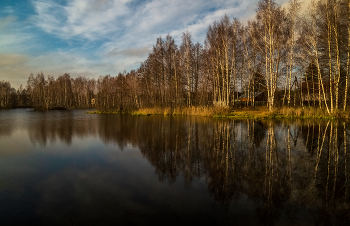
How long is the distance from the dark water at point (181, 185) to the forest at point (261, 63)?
15264mm

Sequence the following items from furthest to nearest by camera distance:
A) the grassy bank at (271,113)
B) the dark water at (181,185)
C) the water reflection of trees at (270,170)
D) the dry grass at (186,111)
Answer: the dry grass at (186,111), the grassy bank at (271,113), the water reflection of trees at (270,170), the dark water at (181,185)

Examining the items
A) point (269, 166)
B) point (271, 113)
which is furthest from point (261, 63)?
point (269, 166)

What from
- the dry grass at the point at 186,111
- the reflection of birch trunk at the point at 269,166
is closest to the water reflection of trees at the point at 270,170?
the reflection of birch trunk at the point at 269,166

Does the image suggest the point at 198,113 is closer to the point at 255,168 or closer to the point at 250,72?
the point at 250,72

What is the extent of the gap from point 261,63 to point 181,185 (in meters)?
27.4

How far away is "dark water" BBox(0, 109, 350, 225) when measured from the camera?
4109 millimetres

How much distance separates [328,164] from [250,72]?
27.4m

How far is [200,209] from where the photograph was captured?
4.35 metres

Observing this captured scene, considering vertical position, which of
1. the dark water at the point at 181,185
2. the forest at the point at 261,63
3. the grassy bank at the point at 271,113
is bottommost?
the dark water at the point at 181,185

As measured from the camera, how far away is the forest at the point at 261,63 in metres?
20.6

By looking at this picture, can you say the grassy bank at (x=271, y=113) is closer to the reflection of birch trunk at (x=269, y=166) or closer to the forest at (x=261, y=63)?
the forest at (x=261, y=63)

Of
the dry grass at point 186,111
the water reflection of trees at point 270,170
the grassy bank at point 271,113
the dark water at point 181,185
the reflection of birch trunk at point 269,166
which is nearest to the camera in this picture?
the dark water at point 181,185

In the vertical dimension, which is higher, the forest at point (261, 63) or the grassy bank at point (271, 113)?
the forest at point (261, 63)

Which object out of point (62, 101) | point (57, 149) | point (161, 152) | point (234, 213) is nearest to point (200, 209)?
point (234, 213)
